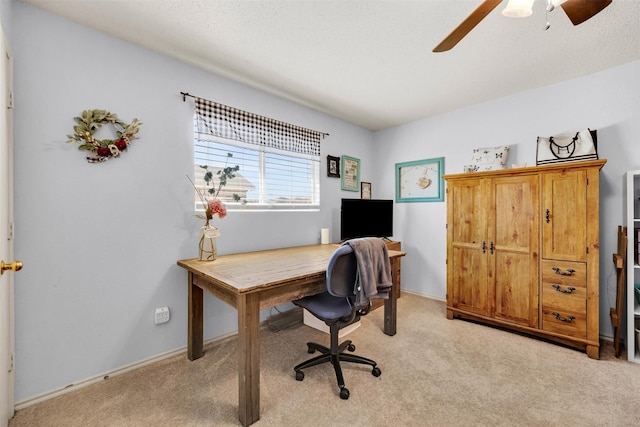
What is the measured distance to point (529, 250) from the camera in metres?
2.48

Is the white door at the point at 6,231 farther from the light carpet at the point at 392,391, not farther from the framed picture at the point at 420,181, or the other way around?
the framed picture at the point at 420,181

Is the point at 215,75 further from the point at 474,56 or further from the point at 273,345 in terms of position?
the point at 273,345

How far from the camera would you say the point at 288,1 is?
164 cm

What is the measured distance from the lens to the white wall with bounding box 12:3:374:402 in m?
1.67

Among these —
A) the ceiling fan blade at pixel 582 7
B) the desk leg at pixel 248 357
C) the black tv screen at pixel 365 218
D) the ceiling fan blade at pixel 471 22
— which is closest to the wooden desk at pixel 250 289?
the desk leg at pixel 248 357

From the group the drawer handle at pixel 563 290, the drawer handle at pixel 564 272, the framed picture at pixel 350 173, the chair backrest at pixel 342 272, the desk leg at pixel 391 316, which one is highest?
the framed picture at pixel 350 173

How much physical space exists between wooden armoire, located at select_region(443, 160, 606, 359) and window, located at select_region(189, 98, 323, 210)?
165 centimetres

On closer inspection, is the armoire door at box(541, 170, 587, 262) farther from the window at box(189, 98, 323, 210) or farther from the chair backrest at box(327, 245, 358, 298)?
the window at box(189, 98, 323, 210)

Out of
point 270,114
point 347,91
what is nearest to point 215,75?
point 270,114

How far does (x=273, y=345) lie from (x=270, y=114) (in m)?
2.30

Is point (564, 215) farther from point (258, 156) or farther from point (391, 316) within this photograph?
point (258, 156)

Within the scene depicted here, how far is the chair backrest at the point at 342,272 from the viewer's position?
172 centimetres

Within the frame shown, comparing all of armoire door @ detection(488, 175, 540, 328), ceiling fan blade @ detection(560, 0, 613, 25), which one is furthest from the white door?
armoire door @ detection(488, 175, 540, 328)

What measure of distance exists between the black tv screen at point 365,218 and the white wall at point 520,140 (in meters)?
0.48
